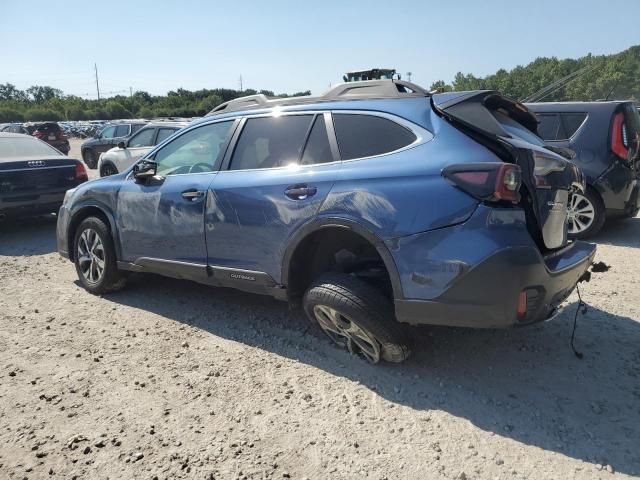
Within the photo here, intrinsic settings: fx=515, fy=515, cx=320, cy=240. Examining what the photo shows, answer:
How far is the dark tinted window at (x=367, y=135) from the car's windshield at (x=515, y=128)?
676 mm

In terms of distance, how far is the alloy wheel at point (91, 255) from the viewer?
16.3ft

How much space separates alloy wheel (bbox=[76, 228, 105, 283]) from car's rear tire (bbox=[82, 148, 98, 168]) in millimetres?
14570

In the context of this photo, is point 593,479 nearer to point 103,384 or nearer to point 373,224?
point 373,224

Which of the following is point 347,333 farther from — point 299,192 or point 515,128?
point 515,128

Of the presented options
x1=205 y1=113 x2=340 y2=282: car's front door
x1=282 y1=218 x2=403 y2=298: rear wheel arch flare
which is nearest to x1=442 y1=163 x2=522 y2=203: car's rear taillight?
x1=282 y1=218 x2=403 y2=298: rear wheel arch flare

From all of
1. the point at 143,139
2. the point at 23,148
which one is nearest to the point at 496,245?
the point at 23,148

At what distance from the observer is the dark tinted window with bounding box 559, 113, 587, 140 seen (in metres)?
6.84

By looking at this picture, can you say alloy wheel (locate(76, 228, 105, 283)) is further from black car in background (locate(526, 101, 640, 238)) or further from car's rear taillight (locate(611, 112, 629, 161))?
car's rear taillight (locate(611, 112, 629, 161))

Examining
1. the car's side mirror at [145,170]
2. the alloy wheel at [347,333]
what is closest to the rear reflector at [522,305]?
the alloy wheel at [347,333]

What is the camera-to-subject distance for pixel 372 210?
3.07 metres

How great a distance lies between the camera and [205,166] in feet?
13.8

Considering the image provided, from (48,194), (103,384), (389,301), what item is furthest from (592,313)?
(48,194)

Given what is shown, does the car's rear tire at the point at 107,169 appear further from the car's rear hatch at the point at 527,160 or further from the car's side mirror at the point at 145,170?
the car's rear hatch at the point at 527,160

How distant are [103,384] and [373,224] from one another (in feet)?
6.68
